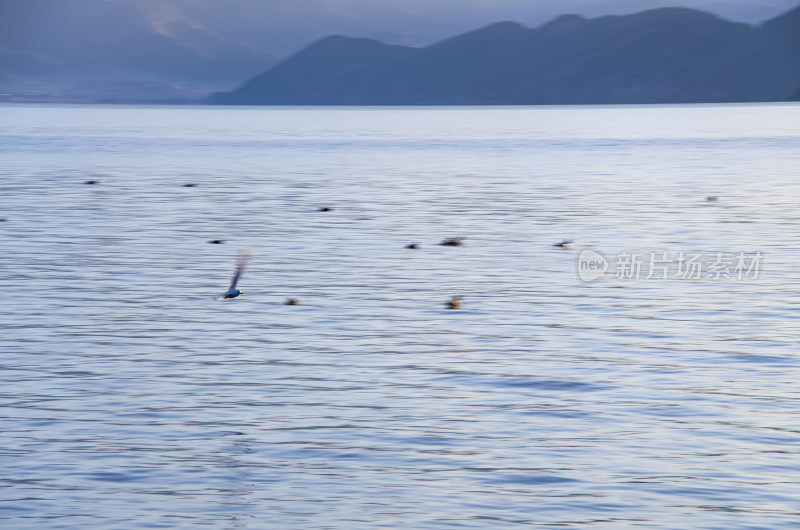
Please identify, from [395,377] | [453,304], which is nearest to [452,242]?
[453,304]

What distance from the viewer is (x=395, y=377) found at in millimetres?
16500

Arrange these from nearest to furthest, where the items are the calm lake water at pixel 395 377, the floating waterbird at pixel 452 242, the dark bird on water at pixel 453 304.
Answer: the calm lake water at pixel 395 377, the dark bird on water at pixel 453 304, the floating waterbird at pixel 452 242

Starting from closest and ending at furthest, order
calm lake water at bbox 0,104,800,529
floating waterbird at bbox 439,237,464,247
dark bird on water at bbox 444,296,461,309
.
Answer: calm lake water at bbox 0,104,800,529, dark bird on water at bbox 444,296,461,309, floating waterbird at bbox 439,237,464,247

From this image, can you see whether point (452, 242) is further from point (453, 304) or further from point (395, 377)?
point (395, 377)

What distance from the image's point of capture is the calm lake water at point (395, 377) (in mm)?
11391

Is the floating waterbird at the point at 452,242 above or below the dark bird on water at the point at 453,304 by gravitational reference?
above

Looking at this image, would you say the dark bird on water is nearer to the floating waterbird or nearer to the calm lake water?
the calm lake water

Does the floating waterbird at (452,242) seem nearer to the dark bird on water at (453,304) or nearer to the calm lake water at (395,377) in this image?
the calm lake water at (395,377)

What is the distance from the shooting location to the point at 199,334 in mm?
19828

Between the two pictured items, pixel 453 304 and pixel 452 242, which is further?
pixel 452 242

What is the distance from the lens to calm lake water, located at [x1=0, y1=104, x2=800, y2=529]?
1139cm

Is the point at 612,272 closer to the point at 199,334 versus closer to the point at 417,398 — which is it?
the point at 199,334

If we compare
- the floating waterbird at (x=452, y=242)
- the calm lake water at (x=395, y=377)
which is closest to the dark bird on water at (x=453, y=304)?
the calm lake water at (x=395, y=377)

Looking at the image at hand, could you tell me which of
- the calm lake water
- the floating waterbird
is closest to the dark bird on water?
the calm lake water
